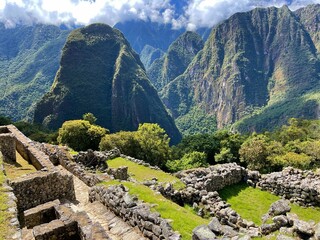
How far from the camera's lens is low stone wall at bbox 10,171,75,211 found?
14.6 m

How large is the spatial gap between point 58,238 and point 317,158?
2420 inches

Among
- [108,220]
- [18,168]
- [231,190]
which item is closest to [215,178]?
[231,190]

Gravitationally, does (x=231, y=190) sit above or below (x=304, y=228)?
below

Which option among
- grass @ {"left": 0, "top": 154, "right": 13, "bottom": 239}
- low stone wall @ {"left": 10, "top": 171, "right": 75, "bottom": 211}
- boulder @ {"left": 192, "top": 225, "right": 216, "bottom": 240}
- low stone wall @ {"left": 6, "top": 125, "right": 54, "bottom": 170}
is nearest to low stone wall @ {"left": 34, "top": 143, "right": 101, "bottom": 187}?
low stone wall @ {"left": 10, "top": 171, "right": 75, "bottom": 211}

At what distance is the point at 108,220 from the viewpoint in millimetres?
13453

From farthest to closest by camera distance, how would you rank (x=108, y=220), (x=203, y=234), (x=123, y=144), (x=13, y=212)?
(x=123, y=144) < (x=108, y=220) < (x=13, y=212) < (x=203, y=234)

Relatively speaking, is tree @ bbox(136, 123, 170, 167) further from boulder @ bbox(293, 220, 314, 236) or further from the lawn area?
boulder @ bbox(293, 220, 314, 236)

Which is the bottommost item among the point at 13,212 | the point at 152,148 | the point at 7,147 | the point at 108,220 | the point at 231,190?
the point at 152,148

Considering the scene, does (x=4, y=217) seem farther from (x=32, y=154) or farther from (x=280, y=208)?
(x=32, y=154)

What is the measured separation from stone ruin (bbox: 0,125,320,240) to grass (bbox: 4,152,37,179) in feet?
A: 1.42

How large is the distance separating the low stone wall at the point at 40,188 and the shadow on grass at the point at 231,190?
11.4 meters

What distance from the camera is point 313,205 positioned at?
69.2ft

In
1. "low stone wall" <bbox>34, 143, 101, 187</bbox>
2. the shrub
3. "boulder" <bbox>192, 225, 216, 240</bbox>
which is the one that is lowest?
the shrub

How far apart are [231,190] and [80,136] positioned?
36732mm
